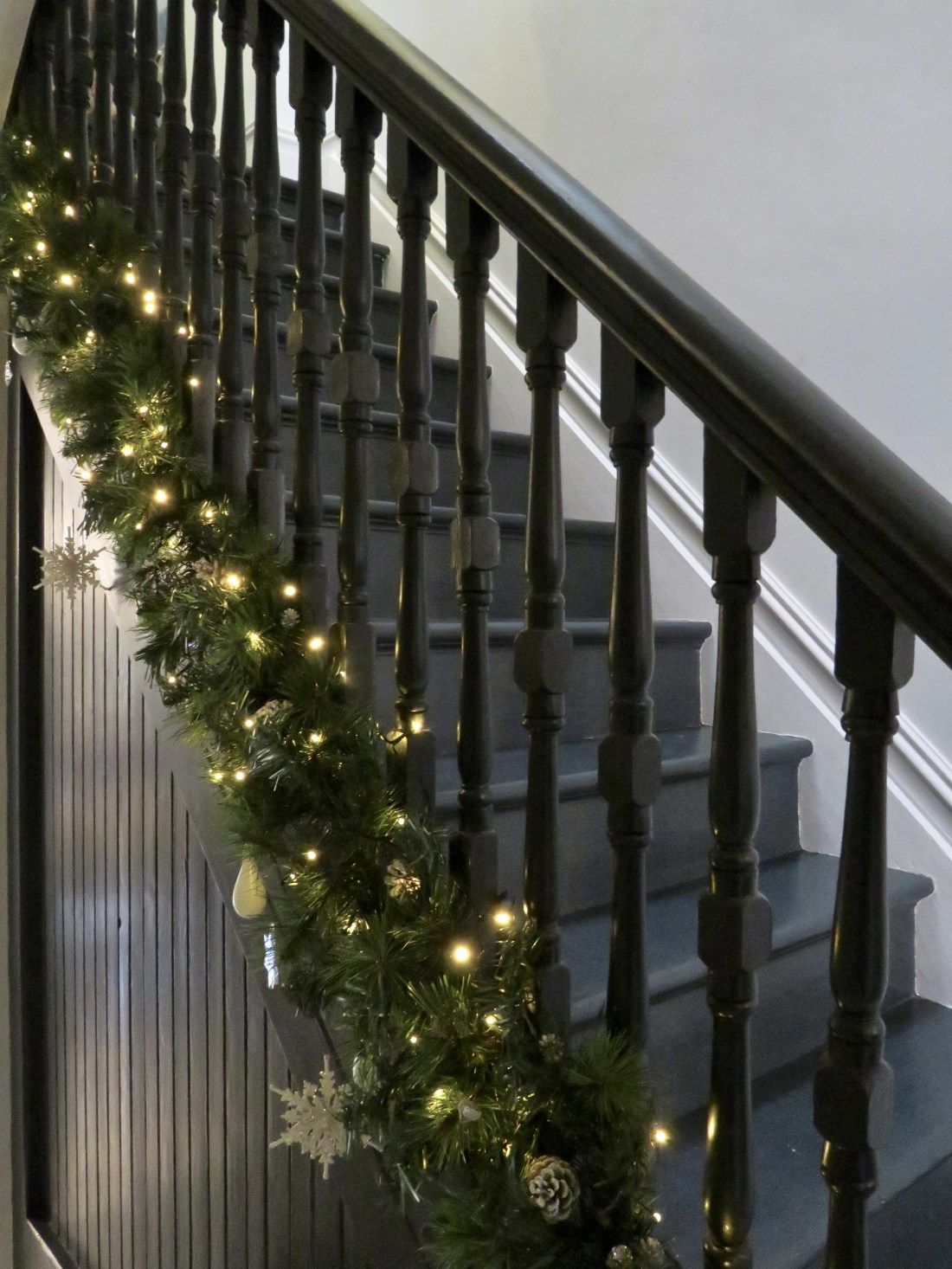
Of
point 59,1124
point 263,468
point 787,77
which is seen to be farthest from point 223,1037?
point 787,77

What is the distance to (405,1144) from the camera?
92 cm

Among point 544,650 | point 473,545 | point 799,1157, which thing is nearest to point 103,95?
point 473,545

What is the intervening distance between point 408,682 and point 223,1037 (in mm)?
714

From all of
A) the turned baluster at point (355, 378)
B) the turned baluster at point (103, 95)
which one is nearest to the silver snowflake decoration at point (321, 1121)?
the turned baluster at point (355, 378)

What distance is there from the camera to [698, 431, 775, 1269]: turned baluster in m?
0.73

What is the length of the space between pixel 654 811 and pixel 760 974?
278 mm

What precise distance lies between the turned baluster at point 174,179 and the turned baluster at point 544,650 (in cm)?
72

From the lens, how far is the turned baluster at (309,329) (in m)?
1.16

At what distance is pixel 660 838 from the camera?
149 cm

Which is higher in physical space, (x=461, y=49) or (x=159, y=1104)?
(x=461, y=49)

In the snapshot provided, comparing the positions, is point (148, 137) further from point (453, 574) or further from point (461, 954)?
point (461, 954)

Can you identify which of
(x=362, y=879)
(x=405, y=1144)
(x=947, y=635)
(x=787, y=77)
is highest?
(x=787, y=77)

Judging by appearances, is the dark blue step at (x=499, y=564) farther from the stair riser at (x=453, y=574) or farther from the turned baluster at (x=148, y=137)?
the turned baluster at (x=148, y=137)

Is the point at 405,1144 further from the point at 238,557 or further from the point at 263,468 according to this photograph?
the point at 263,468
